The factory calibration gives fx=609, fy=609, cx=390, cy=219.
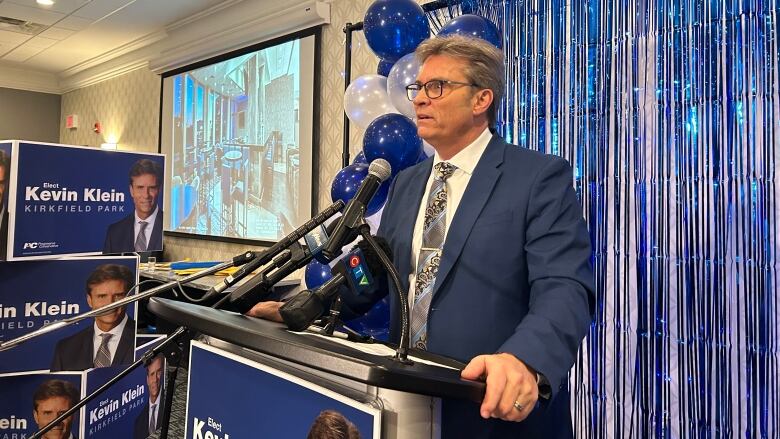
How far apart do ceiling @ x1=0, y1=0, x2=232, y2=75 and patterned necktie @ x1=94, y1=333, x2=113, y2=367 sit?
3.63 metres

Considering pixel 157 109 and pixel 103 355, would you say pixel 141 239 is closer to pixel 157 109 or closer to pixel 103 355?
pixel 103 355

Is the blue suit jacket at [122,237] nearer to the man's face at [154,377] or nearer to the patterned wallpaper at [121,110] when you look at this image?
the man's face at [154,377]

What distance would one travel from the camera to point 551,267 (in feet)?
3.50

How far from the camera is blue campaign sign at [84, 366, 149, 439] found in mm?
2285

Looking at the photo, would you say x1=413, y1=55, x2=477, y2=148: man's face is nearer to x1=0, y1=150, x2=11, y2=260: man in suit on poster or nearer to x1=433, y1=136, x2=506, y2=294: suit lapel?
x1=433, y1=136, x2=506, y2=294: suit lapel

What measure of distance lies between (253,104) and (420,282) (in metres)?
4.18

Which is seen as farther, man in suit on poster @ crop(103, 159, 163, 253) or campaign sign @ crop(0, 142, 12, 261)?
man in suit on poster @ crop(103, 159, 163, 253)

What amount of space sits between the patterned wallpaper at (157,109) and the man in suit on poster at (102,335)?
7.13 ft

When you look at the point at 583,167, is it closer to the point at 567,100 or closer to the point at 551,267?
the point at 567,100

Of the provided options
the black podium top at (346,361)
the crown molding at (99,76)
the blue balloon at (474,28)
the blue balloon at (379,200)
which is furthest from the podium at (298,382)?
the crown molding at (99,76)

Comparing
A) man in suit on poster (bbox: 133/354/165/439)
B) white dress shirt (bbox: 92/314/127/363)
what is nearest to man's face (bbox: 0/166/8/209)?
white dress shirt (bbox: 92/314/127/363)

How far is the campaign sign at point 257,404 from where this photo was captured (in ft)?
2.42

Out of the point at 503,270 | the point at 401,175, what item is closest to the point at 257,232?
the point at 401,175

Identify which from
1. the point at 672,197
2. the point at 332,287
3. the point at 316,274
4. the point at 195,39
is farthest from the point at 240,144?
the point at 332,287
